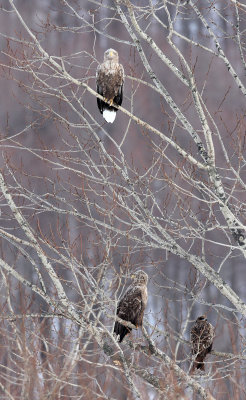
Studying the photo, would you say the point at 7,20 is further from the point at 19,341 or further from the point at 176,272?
the point at 19,341

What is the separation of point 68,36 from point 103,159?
70.0 ft

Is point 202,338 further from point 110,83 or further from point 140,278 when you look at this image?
point 110,83

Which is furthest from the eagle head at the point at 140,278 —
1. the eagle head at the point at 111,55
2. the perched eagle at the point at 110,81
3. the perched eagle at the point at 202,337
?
the eagle head at the point at 111,55

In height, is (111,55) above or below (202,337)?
above

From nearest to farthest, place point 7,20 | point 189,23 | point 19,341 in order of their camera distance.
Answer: point 19,341 < point 189,23 < point 7,20

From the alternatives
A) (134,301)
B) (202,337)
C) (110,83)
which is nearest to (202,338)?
(202,337)

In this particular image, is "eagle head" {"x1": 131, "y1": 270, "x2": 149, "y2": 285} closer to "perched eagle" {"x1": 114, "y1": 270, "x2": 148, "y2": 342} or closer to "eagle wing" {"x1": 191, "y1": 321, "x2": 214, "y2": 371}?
"perched eagle" {"x1": 114, "y1": 270, "x2": 148, "y2": 342}

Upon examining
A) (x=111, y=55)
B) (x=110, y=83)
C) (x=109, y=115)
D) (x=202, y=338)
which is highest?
(x=111, y=55)

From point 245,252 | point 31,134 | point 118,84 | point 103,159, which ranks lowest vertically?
point 245,252

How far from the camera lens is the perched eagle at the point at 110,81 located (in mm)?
8825

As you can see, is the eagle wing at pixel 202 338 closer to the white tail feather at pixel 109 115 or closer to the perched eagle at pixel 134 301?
the perched eagle at pixel 134 301

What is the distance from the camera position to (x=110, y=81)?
29.0ft

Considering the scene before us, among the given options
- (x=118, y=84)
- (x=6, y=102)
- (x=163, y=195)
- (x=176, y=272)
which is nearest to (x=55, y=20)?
(x=6, y=102)

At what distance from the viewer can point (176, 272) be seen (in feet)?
76.5
